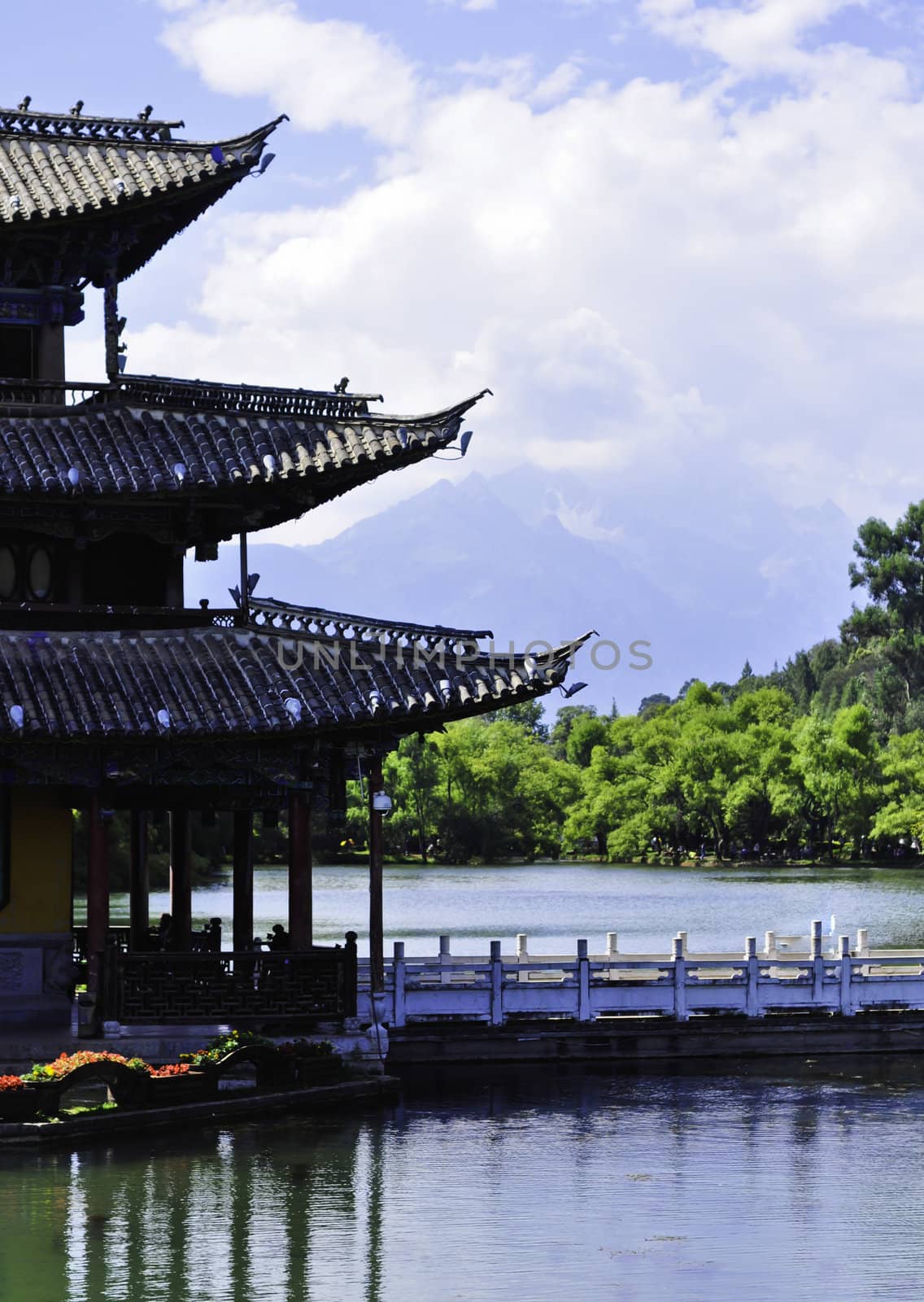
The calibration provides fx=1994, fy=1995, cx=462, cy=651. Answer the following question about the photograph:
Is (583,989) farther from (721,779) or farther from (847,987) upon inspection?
(721,779)

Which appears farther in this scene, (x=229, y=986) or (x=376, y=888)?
(x=376, y=888)

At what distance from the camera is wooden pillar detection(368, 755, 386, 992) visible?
27.5 metres

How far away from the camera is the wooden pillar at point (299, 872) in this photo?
1074 inches

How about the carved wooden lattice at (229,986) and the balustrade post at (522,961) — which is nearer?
the carved wooden lattice at (229,986)

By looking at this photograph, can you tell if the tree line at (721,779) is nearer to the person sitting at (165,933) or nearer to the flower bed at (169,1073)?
the person sitting at (165,933)

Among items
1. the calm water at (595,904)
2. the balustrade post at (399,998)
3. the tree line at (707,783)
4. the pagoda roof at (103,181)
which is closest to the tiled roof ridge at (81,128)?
the pagoda roof at (103,181)

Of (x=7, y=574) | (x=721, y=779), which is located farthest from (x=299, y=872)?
(x=721, y=779)

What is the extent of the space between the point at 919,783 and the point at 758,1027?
8036 centimetres

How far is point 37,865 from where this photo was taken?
27.3m

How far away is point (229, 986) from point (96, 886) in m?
2.24

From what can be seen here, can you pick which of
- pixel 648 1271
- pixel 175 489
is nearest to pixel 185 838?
pixel 175 489

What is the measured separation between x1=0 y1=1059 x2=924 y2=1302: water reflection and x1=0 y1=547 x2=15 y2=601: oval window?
7.92 meters

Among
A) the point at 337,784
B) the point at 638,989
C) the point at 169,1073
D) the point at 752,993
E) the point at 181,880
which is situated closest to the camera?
the point at 169,1073

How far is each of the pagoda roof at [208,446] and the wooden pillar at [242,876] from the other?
17.6ft
